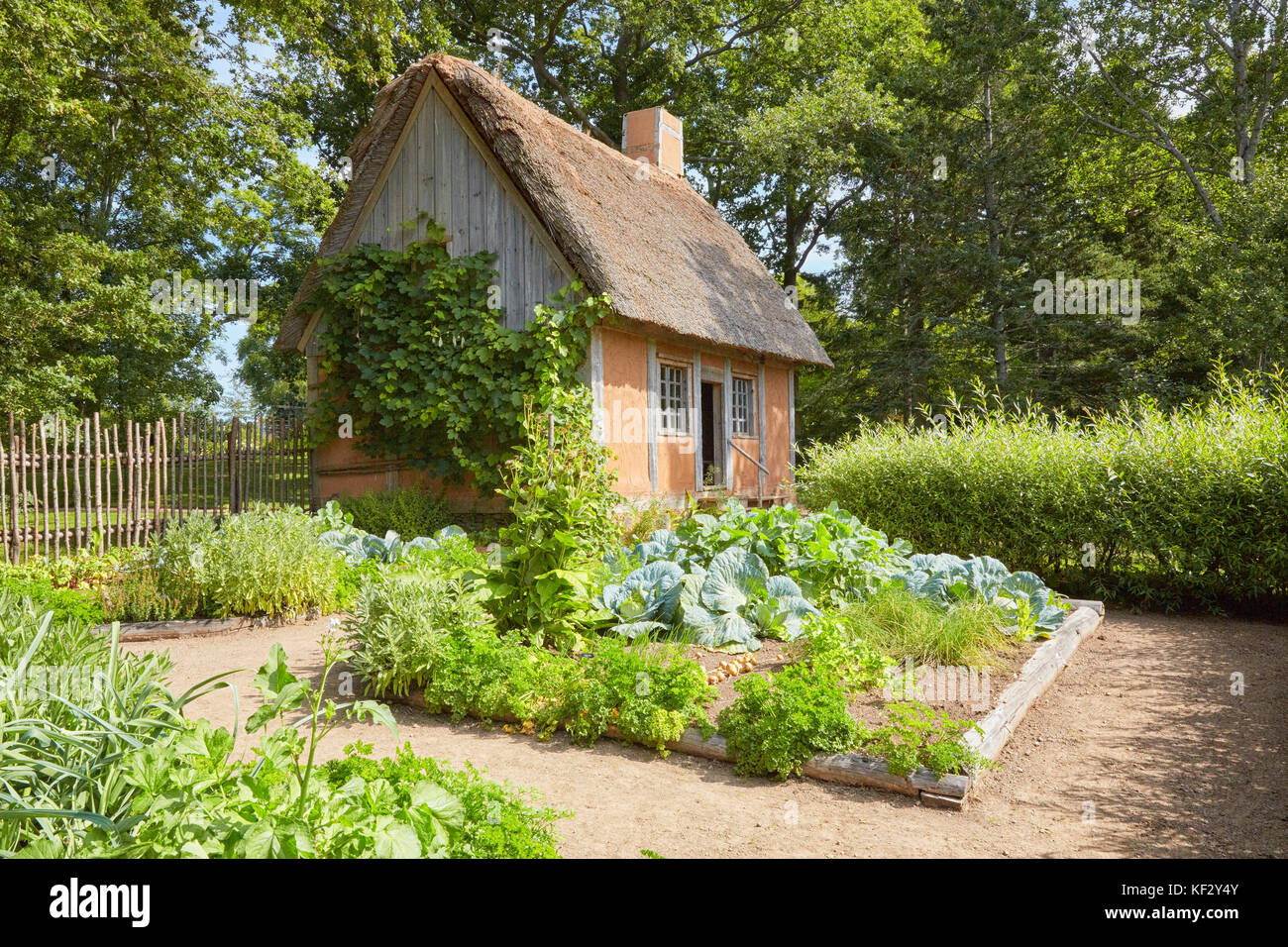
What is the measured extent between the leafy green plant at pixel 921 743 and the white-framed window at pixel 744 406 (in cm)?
1066

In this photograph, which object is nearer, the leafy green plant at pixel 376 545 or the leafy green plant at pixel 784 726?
the leafy green plant at pixel 784 726

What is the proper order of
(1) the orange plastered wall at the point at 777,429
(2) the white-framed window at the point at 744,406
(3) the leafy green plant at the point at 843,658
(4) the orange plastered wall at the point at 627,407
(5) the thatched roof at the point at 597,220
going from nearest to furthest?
1. (3) the leafy green plant at the point at 843,658
2. (5) the thatched roof at the point at 597,220
3. (4) the orange plastered wall at the point at 627,407
4. (2) the white-framed window at the point at 744,406
5. (1) the orange plastered wall at the point at 777,429

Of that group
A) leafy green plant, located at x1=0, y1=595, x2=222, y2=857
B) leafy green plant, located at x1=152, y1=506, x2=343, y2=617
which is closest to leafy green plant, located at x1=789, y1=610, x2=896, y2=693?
leafy green plant, located at x1=0, y1=595, x2=222, y2=857

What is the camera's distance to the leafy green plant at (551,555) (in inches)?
222

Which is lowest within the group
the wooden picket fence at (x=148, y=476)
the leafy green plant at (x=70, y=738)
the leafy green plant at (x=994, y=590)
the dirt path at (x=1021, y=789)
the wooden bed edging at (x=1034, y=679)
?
the dirt path at (x=1021, y=789)

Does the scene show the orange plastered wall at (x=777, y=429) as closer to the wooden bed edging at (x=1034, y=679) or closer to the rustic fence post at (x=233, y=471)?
the wooden bed edging at (x=1034, y=679)

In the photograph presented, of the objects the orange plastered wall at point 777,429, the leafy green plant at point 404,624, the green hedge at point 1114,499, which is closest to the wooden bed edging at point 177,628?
the leafy green plant at point 404,624

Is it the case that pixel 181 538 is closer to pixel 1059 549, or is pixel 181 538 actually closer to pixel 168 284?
pixel 1059 549

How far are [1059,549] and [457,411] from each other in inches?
296

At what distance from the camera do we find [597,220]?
38.0 feet

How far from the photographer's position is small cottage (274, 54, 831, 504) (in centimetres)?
1112
